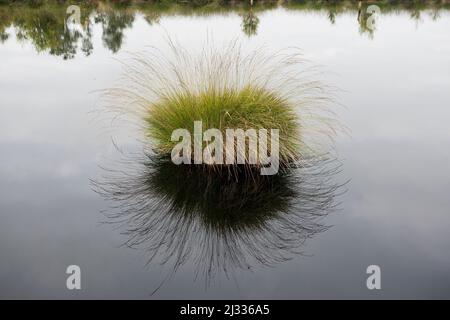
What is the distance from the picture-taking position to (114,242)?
367 cm

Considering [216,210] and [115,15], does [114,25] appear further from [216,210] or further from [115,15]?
[216,210]

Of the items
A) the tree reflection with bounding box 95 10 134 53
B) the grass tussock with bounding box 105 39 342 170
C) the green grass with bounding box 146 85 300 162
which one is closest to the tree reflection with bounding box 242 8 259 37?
the tree reflection with bounding box 95 10 134 53

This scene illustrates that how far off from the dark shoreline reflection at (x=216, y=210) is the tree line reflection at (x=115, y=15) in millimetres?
Answer: 7129

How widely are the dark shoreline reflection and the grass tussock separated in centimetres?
30

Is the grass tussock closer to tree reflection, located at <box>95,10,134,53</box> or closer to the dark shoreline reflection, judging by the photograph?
the dark shoreline reflection

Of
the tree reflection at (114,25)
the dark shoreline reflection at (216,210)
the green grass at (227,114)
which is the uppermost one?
the tree reflection at (114,25)

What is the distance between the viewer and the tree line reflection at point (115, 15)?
12.7 metres

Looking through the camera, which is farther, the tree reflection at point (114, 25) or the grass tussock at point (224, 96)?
the tree reflection at point (114, 25)

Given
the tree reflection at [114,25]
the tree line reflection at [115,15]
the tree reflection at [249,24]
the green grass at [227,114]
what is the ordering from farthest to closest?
1. the tree reflection at [249,24]
2. the tree line reflection at [115,15]
3. the tree reflection at [114,25]
4. the green grass at [227,114]

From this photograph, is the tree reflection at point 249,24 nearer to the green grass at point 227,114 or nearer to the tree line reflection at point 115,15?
the tree line reflection at point 115,15

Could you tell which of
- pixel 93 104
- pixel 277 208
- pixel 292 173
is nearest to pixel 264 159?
pixel 292 173

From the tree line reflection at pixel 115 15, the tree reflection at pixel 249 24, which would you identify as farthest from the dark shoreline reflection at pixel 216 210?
the tree reflection at pixel 249 24

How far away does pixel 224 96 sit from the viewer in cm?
503

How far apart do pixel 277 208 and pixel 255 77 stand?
1.57 meters
